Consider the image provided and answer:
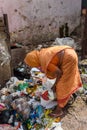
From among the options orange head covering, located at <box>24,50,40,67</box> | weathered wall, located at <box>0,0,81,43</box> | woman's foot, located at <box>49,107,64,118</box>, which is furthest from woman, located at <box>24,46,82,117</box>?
weathered wall, located at <box>0,0,81,43</box>

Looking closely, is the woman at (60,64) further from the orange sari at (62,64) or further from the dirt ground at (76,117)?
the dirt ground at (76,117)

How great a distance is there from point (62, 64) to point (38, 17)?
140 inches

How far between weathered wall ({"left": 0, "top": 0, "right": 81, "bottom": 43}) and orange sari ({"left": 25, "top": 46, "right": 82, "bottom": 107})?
9.02 feet

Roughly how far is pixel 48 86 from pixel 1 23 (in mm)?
1618

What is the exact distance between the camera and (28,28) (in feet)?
23.4

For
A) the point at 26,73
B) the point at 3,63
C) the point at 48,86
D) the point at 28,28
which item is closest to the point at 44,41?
the point at 28,28

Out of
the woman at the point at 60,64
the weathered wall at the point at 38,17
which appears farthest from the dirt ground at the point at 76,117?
the weathered wall at the point at 38,17

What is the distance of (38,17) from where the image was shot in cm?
730

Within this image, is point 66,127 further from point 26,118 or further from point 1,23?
point 1,23

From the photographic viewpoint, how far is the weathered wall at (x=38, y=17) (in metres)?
6.66

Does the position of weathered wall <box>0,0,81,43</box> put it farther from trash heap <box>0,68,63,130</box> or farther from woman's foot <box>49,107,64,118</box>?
woman's foot <box>49,107,64,118</box>

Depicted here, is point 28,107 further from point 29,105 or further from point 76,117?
point 76,117


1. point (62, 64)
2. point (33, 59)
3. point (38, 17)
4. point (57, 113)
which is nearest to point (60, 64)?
point (62, 64)

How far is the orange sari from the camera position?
3.92 m
